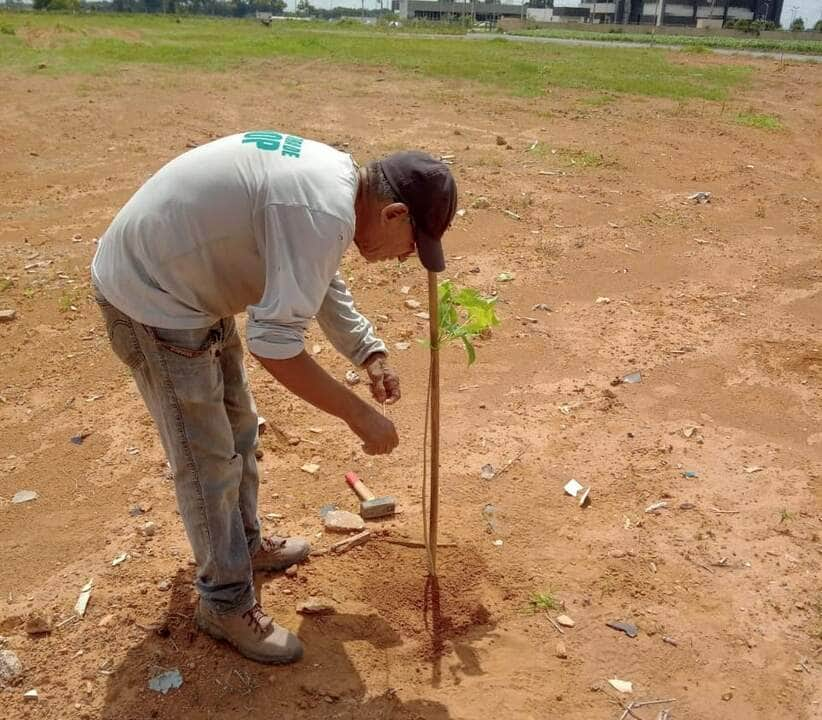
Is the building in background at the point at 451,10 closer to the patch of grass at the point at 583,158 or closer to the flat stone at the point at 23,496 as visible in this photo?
the patch of grass at the point at 583,158

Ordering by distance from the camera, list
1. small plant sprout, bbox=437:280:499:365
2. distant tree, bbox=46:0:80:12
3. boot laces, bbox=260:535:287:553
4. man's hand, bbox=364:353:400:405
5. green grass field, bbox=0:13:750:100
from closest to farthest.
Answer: small plant sprout, bbox=437:280:499:365 → man's hand, bbox=364:353:400:405 → boot laces, bbox=260:535:287:553 → green grass field, bbox=0:13:750:100 → distant tree, bbox=46:0:80:12

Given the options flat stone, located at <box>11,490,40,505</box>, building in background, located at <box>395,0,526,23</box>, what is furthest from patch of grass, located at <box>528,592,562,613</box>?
building in background, located at <box>395,0,526,23</box>

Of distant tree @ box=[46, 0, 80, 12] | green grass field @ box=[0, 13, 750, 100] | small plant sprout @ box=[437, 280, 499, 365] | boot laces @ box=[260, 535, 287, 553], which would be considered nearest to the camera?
small plant sprout @ box=[437, 280, 499, 365]

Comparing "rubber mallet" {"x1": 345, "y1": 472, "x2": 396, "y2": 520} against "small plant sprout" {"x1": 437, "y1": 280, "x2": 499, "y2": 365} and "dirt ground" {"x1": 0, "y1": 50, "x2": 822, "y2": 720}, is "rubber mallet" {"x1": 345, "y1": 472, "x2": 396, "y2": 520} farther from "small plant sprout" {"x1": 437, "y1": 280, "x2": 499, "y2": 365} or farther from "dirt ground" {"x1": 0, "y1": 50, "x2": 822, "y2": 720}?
"small plant sprout" {"x1": 437, "y1": 280, "x2": 499, "y2": 365}

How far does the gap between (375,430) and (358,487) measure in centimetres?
130

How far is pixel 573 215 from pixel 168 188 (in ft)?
19.0

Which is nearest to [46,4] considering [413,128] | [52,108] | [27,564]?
[52,108]

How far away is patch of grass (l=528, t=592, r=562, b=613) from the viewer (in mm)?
2791

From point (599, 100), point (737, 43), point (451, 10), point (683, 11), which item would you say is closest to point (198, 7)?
point (451, 10)

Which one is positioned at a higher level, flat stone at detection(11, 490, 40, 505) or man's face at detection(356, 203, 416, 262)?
man's face at detection(356, 203, 416, 262)

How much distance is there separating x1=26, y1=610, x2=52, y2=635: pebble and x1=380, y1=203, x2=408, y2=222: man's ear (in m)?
1.90

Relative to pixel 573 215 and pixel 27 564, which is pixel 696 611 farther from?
pixel 573 215

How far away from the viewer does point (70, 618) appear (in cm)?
267

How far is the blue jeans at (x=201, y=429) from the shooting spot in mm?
2105
